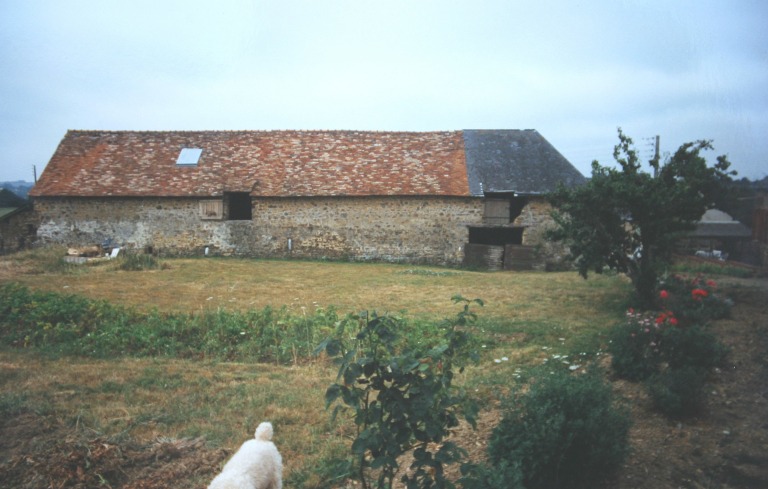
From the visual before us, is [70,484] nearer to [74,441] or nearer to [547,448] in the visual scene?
[74,441]

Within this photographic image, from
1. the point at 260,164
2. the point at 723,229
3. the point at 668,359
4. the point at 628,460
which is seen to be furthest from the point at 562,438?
the point at 723,229

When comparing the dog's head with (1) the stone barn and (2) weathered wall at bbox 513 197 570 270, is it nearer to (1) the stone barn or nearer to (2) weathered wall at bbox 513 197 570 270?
(1) the stone barn

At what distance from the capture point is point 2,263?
1452 cm

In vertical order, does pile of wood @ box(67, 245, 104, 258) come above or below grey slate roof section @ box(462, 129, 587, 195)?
below

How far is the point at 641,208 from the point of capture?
9.18 metres

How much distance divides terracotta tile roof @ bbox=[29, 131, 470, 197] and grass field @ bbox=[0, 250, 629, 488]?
5891mm

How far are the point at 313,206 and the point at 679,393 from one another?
16815mm

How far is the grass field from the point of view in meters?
4.79

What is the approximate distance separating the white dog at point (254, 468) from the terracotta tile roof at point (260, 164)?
16.4 meters

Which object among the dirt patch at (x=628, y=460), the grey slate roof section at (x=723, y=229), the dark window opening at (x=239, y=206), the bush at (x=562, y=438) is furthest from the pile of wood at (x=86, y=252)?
the grey slate roof section at (x=723, y=229)

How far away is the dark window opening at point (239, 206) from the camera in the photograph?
20.8 meters

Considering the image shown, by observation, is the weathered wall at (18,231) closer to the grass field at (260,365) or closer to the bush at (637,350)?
the grass field at (260,365)

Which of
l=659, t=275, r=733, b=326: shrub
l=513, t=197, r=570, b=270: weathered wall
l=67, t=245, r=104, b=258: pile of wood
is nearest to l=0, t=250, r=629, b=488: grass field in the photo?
l=659, t=275, r=733, b=326: shrub

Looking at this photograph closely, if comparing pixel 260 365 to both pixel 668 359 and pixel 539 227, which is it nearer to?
pixel 668 359
